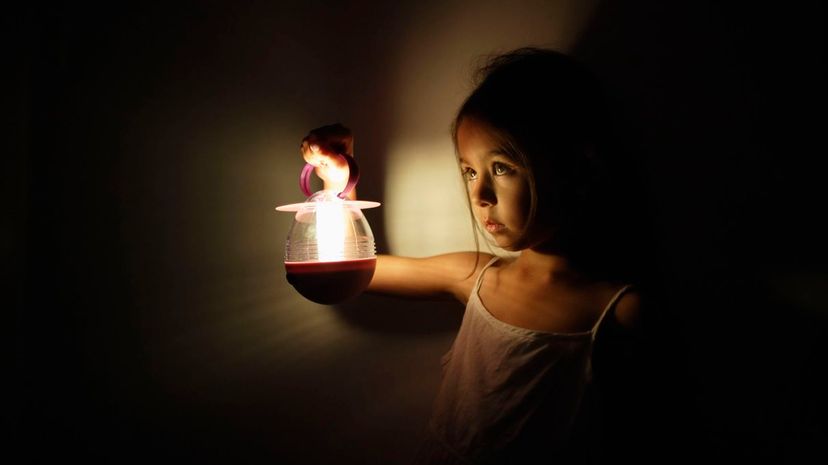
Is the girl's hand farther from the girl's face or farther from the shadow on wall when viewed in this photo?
the shadow on wall

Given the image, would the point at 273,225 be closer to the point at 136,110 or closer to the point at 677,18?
the point at 136,110

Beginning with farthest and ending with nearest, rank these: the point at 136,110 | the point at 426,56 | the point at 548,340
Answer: the point at 136,110
the point at 426,56
the point at 548,340

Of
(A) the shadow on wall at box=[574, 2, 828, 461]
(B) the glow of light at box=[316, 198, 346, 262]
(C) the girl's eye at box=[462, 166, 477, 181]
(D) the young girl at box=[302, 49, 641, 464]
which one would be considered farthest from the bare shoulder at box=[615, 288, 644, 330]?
(B) the glow of light at box=[316, 198, 346, 262]

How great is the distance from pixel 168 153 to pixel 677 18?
3.88 ft

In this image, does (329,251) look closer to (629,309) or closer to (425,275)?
(425,275)

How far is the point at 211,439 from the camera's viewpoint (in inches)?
40.1

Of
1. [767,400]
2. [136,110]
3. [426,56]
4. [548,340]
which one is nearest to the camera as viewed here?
[548,340]

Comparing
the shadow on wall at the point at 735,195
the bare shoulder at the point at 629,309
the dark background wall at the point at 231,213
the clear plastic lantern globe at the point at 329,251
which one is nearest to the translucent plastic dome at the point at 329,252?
the clear plastic lantern globe at the point at 329,251

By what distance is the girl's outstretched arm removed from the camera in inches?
34.1

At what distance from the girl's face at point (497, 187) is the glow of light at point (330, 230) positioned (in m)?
0.24

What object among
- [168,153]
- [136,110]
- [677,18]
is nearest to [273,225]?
[168,153]

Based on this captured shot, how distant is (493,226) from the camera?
0.73 meters

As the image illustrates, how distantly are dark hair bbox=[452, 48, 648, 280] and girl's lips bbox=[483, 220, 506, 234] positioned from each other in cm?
4

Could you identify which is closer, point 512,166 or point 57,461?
point 512,166
